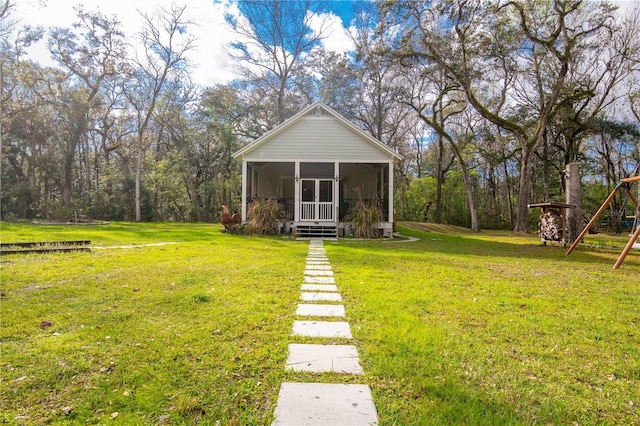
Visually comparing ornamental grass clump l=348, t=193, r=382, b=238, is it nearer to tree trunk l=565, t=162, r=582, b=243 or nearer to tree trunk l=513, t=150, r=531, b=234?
tree trunk l=565, t=162, r=582, b=243

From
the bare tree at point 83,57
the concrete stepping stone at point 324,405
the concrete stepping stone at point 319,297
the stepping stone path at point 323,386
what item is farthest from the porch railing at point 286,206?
→ the bare tree at point 83,57

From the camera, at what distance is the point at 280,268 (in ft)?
18.7

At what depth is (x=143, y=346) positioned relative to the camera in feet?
8.02

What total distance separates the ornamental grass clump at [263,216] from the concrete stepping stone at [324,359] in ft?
33.4

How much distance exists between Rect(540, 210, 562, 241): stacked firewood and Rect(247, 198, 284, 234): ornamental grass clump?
913cm

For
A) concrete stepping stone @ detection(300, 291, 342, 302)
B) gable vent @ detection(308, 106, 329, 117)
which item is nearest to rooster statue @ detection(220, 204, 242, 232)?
gable vent @ detection(308, 106, 329, 117)

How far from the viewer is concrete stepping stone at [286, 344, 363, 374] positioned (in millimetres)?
2164

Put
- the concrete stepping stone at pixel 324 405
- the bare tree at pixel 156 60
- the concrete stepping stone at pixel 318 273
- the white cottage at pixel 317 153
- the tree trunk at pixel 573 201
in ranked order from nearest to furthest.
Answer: the concrete stepping stone at pixel 324 405 < the concrete stepping stone at pixel 318 273 < the tree trunk at pixel 573 201 < the white cottage at pixel 317 153 < the bare tree at pixel 156 60

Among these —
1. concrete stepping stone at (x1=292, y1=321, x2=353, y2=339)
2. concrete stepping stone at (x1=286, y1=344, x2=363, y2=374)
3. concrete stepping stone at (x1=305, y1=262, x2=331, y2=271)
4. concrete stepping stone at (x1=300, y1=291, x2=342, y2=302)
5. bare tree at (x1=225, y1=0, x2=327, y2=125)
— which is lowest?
concrete stepping stone at (x1=286, y1=344, x2=363, y2=374)

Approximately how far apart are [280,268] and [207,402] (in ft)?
12.8

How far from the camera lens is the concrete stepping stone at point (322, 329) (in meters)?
2.73

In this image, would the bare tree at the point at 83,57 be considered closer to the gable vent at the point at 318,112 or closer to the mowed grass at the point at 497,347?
the gable vent at the point at 318,112

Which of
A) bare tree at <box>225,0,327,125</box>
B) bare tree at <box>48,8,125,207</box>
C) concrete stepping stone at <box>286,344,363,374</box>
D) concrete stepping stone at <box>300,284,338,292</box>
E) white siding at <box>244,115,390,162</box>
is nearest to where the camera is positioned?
concrete stepping stone at <box>286,344,363,374</box>

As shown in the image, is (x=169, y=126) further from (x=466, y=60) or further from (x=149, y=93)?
(x=466, y=60)
